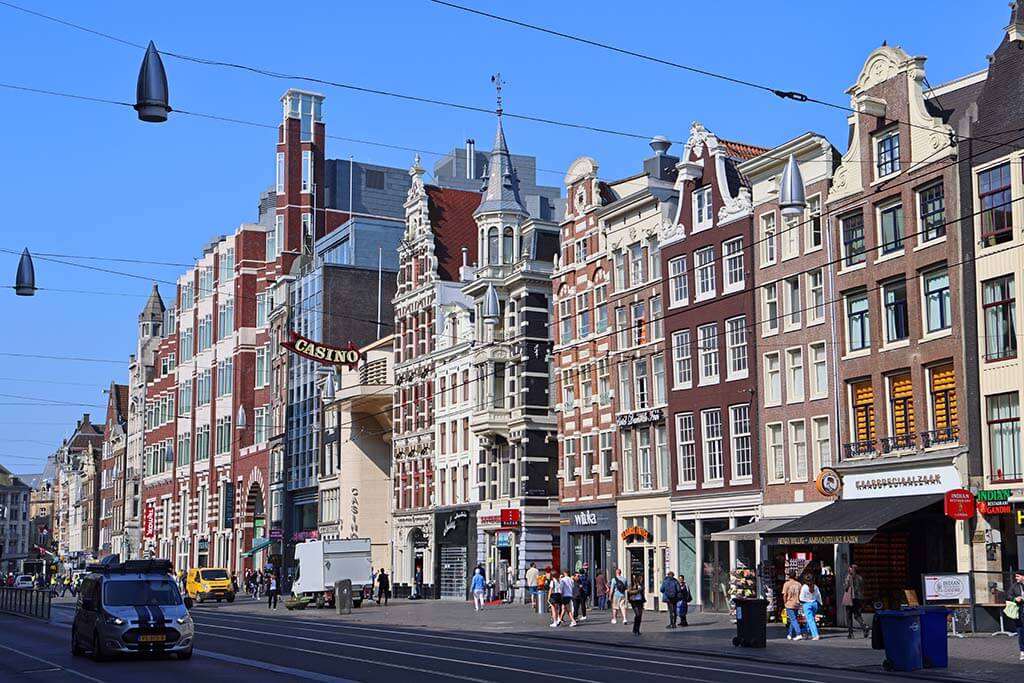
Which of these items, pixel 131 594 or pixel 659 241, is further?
pixel 659 241

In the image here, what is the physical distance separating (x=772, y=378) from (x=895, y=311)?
6.93m

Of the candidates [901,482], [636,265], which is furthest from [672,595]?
[636,265]

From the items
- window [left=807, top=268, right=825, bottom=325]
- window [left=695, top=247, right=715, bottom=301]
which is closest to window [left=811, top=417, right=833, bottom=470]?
window [left=807, top=268, right=825, bottom=325]

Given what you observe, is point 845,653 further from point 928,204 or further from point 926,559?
point 928,204

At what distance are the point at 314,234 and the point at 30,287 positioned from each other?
6597cm

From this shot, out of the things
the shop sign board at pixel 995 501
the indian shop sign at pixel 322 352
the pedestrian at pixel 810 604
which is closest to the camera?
the pedestrian at pixel 810 604

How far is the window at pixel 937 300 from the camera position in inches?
1580

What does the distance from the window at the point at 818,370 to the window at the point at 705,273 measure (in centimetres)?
595

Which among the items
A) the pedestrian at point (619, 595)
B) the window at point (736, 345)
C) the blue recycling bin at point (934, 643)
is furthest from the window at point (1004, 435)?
the pedestrian at point (619, 595)

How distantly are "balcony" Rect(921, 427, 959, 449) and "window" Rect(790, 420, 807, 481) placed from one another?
6528 millimetres

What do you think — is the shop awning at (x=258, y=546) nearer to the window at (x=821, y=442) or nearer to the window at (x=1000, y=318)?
the window at (x=821, y=442)

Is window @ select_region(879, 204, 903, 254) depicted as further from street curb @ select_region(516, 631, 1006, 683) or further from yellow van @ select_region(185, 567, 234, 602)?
yellow van @ select_region(185, 567, 234, 602)

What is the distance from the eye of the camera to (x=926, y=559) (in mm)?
40781

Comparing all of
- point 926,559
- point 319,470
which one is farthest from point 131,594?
point 319,470
